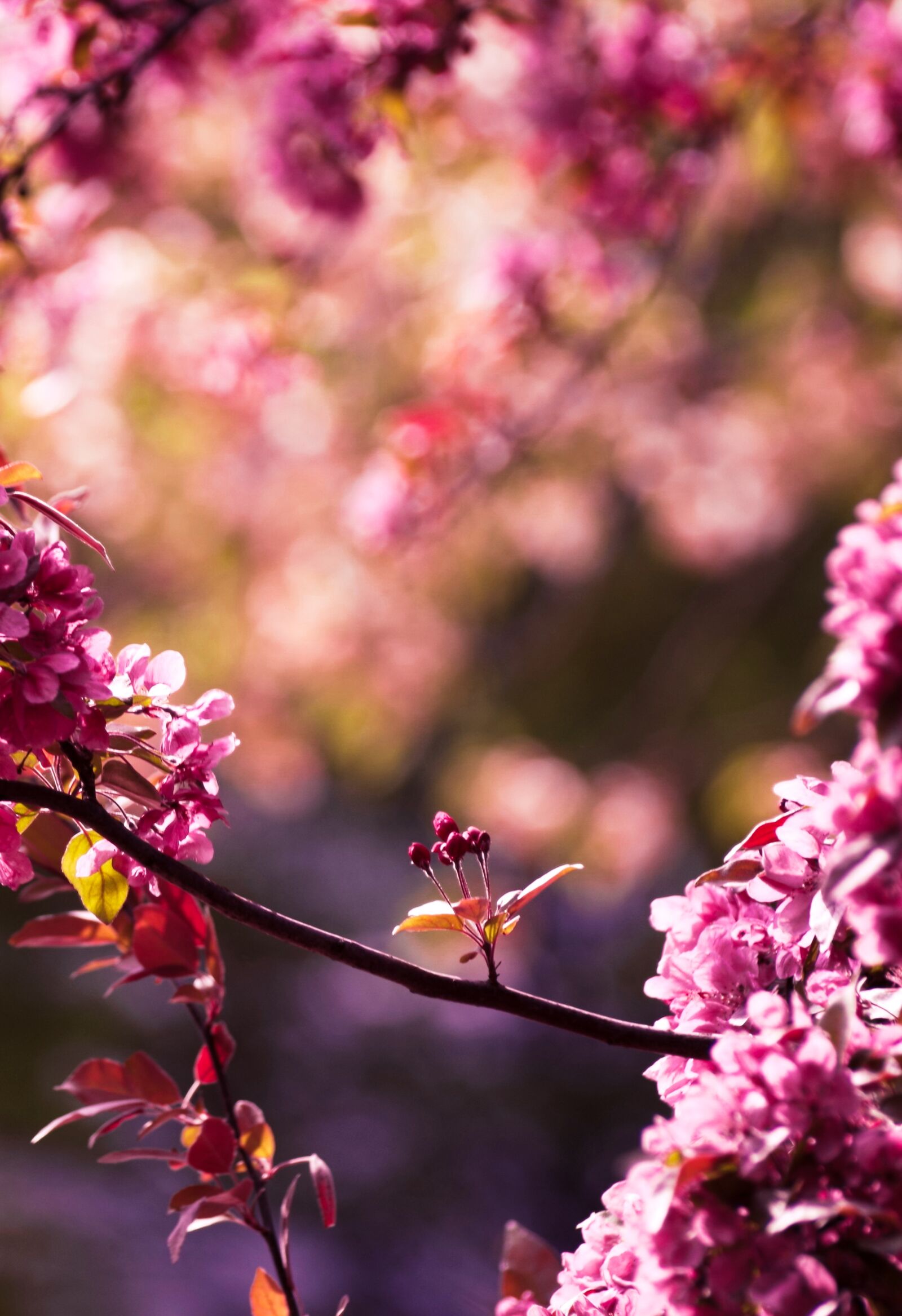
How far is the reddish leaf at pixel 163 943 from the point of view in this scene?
589 millimetres

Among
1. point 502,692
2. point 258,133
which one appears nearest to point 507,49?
point 258,133

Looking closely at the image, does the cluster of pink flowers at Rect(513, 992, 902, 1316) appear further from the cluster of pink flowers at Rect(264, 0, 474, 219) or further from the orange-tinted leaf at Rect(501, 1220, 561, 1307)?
the cluster of pink flowers at Rect(264, 0, 474, 219)

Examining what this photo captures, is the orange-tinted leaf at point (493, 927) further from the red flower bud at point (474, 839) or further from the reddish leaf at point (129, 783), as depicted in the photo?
the reddish leaf at point (129, 783)

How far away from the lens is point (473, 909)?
0.49 meters

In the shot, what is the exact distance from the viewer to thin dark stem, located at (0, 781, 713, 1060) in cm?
44

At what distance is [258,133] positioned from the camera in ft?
4.57

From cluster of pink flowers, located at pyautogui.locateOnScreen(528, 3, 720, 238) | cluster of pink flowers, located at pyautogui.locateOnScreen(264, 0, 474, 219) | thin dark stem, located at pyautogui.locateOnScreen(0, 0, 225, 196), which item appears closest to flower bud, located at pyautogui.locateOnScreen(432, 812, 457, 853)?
thin dark stem, located at pyautogui.locateOnScreen(0, 0, 225, 196)

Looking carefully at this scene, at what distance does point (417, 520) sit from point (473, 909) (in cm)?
138

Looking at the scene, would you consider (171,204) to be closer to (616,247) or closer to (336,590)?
(336,590)

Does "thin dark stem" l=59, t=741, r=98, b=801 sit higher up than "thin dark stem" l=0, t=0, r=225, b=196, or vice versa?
"thin dark stem" l=0, t=0, r=225, b=196

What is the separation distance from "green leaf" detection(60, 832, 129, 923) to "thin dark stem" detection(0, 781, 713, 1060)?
0.04m

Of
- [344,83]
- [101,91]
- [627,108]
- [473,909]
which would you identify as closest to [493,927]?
[473,909]

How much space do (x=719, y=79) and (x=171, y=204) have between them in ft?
4.66

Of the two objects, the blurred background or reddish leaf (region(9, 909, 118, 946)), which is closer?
reddish leaf (region(9, 909, 118, 946))
